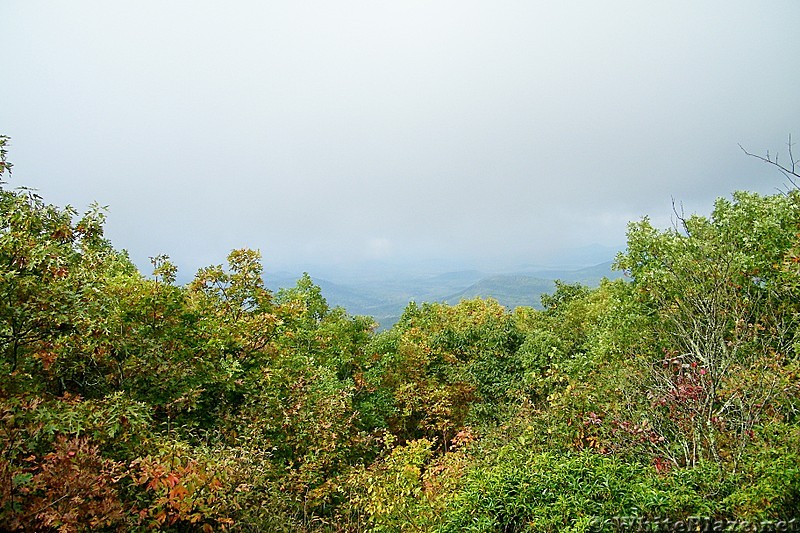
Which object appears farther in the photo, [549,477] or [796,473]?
[549,477]

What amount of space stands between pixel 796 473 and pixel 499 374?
1249 cm

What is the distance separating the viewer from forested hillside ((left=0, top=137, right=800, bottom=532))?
14.7 feet

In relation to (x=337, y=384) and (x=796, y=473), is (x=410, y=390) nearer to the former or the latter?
(x=337, y=384)

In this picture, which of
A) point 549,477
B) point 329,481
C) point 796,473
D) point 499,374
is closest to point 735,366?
point 796,473

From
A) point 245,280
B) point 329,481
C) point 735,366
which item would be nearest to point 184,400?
point 245,280

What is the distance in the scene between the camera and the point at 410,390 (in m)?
16.4

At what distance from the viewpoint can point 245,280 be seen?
994 centimetres

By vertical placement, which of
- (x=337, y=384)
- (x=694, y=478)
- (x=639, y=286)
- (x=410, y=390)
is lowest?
(x=410, y=390)

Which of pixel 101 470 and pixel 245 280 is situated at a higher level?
pixel 245 280

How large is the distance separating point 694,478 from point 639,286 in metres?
8.10

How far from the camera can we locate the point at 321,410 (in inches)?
401

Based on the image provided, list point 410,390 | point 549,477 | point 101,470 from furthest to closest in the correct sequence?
point 410,390 < point 101,470 < point 549,477

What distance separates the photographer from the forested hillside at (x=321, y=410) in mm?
4480

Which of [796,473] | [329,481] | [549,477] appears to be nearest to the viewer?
[796,473]
